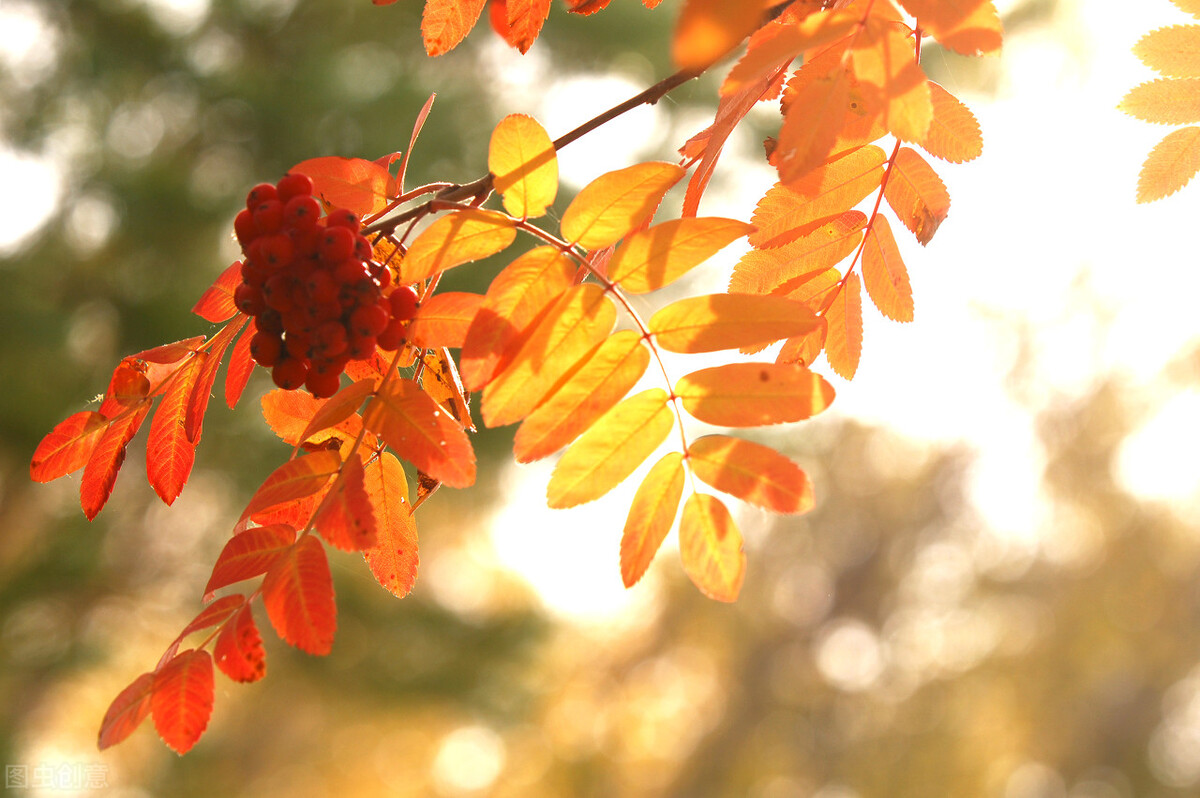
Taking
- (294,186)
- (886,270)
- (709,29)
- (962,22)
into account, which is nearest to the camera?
(709,29)

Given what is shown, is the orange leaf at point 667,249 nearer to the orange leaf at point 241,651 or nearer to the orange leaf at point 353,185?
the orange leaf at point 353,185

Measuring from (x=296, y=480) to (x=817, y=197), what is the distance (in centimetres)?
47

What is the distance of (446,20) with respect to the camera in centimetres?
67

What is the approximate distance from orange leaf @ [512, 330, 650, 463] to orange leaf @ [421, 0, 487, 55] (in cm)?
32

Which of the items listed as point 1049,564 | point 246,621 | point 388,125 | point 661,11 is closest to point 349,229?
point 246,621

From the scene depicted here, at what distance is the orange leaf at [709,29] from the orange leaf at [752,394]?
0.25 m

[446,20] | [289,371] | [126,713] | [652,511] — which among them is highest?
[446,20]

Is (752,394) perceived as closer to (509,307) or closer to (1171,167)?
(509,307)

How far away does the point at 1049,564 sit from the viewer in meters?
8.39

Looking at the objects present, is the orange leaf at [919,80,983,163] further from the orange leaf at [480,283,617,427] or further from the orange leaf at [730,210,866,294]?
the orange leaf at [480,283,617,427]

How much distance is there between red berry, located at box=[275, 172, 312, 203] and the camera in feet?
1.90

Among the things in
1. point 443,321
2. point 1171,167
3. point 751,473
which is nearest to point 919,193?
point 1171,167

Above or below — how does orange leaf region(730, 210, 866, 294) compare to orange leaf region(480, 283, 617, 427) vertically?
above

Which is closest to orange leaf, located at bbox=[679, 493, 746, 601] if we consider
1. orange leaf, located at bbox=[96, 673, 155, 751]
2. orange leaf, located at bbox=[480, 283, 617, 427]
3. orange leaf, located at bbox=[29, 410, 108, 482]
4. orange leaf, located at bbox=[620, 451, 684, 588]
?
orange leaf, located at bbox=[620, 451, 684, 588]
